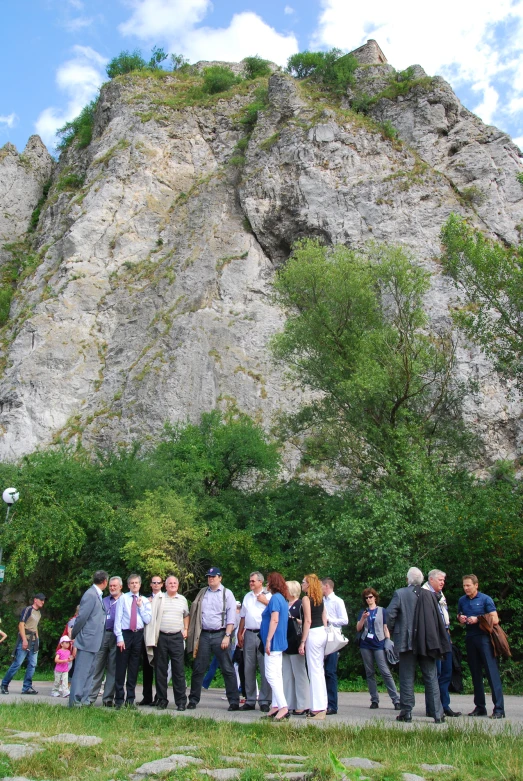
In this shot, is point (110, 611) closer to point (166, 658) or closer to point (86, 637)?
point (86, 637)

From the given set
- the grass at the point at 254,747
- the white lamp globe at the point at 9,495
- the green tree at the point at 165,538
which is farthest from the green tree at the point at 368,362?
the grass at the point at 254,747

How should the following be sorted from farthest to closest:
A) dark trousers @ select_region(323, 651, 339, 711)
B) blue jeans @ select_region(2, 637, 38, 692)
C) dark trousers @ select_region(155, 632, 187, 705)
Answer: blue jeans @ select_region(2, 637, 38, 692)
dark trousers @ select_region(323, 651, 339, 711)
dark trousers @ select_region(155, 632, 187, 705)

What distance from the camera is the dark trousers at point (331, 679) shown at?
892cm

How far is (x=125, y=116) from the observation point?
4119 cm

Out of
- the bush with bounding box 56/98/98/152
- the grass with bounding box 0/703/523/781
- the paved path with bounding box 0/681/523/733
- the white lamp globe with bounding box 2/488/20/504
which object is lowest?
the paved path with bounding box 0/681/523/733

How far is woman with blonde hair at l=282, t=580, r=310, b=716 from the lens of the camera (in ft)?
27.0

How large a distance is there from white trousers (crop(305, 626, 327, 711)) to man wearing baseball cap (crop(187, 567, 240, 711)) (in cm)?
110

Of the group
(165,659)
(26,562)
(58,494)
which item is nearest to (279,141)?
(58,494)

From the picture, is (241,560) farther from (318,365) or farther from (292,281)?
(292,281)

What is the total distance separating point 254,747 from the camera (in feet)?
17.9

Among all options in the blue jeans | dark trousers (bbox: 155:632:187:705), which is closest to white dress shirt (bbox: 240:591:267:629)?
dark trousers (bbox: 155:632:187:705)

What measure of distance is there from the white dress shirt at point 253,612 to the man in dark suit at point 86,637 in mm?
2020

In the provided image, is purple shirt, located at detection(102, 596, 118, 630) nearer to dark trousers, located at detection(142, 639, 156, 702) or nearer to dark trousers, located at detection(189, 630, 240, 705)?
dark trousers, located at detection(142, 639, 156, 702)

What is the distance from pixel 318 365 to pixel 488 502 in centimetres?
753
